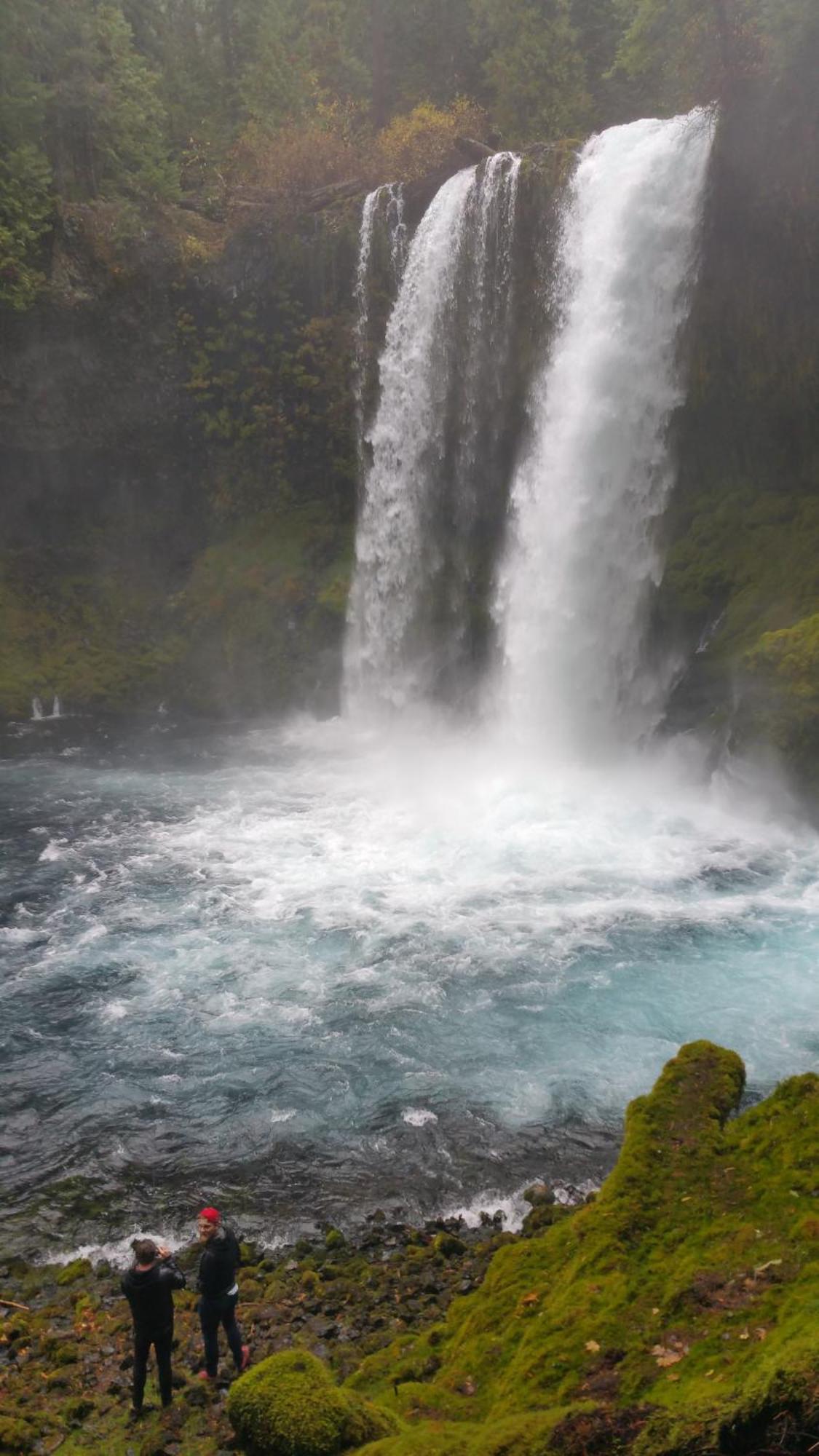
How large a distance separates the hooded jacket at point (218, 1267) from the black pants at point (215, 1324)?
0.06 m

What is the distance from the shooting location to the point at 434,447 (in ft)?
80.8

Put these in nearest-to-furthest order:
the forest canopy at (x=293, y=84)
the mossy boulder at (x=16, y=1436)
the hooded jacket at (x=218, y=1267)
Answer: the mossy boulder at (x=16, y=1436)
the hooded jacket at (x=218, y=1267)
the forest canopy at (x=293, y=84)

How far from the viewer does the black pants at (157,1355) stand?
7.03m

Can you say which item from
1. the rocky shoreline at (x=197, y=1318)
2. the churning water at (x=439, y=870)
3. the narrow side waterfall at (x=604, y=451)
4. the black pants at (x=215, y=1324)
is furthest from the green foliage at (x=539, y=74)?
the black pants at (x=215, y=1324)

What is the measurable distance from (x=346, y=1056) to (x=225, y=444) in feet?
66.3

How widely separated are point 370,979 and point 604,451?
489 inches

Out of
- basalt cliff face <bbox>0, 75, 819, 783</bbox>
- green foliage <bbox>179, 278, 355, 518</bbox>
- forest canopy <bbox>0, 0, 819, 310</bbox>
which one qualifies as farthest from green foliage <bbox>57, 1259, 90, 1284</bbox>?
green foliage <bbox>179, 278, 355, 518</bbox>

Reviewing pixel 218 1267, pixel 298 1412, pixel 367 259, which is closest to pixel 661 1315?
pixel 298 1412

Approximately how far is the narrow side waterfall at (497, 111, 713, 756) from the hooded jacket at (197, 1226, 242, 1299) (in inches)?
609

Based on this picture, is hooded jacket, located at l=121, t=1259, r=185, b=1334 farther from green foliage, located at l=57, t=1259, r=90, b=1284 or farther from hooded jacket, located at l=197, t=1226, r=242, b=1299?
green foliage, located at l=57, t=1259, r=90, b=1284

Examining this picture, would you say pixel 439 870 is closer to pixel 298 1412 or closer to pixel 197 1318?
pixel 197 1318

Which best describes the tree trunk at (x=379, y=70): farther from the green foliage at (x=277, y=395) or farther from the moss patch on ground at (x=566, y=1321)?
the moss patch on ground at (x=566, y=1321)

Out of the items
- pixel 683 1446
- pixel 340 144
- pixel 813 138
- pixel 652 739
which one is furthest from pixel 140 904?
pixel 340 144

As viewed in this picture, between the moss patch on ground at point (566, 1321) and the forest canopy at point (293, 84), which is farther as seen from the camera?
the forest canopy at point (293, 84)
